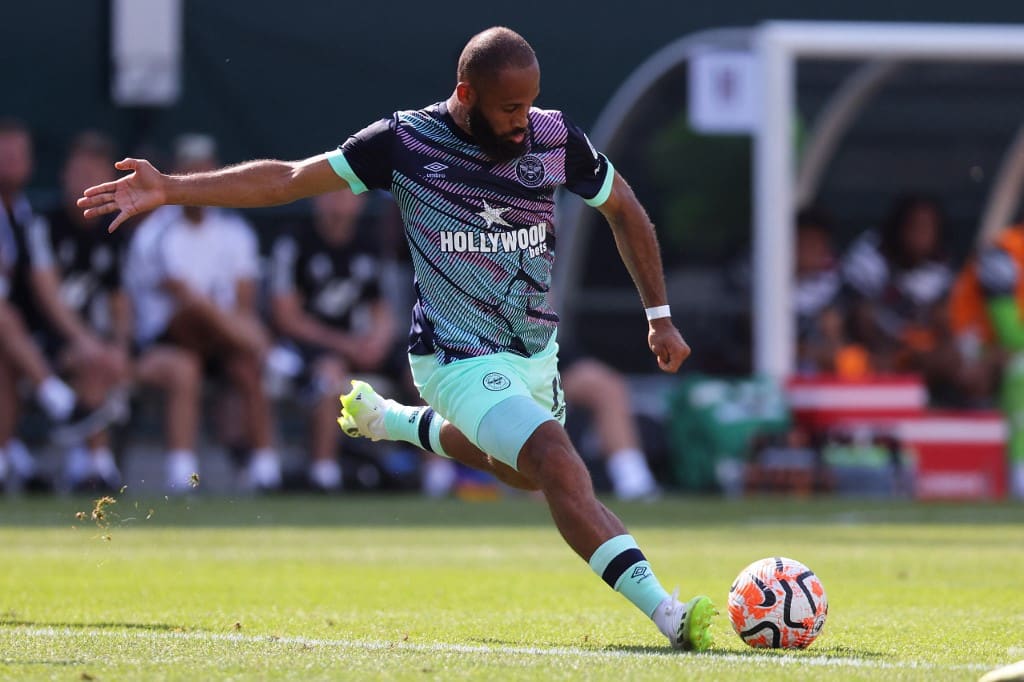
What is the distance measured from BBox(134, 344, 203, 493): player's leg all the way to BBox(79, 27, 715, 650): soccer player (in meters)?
8.19

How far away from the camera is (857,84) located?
17047mm

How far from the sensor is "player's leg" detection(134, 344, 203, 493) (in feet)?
48.7

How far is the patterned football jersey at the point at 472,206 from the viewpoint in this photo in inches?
259

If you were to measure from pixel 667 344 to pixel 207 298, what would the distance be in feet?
28.8

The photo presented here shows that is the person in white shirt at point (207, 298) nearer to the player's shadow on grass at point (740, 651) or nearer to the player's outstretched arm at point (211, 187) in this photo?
the player's outstretched arm at point (211, 187)

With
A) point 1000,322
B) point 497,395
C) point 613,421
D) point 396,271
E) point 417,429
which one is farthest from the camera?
point 396,271

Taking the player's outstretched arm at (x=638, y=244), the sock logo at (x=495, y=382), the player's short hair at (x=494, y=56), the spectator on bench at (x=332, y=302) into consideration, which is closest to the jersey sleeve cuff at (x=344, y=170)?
the player's short hair at (x=494, y=56)

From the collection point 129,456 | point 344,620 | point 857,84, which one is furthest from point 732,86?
point 344,620

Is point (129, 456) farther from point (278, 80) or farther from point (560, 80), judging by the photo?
point (560, 80)

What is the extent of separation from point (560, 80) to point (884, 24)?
304 centimetres

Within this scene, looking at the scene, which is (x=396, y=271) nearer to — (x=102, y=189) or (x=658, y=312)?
(x=658, y=312)

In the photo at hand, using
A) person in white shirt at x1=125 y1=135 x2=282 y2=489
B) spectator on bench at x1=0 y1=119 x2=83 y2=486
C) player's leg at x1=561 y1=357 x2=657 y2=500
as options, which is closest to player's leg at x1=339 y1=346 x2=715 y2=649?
player's leg at x1=561 y1=357 x2=657 y2=500

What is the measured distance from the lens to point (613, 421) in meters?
15.1

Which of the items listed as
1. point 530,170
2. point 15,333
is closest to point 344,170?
point 530,170
